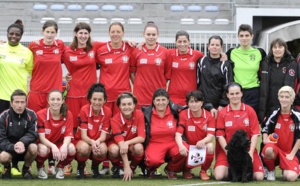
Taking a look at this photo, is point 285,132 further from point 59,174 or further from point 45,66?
point 45,66

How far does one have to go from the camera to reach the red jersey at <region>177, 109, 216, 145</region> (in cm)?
836

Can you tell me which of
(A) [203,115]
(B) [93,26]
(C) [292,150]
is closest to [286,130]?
(C) [292,150]

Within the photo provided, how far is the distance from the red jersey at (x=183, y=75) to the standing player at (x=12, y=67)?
65.2 inches

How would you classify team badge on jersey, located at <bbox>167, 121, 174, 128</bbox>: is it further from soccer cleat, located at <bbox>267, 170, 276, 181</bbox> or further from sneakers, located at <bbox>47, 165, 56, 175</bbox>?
sneakers, located at <bbox>47, 165, 56, 175</bbox>

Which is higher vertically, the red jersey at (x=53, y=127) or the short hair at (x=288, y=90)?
the short hair at (x=288, y=90)

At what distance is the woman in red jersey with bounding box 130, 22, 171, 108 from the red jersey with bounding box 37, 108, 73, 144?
1.02 metres

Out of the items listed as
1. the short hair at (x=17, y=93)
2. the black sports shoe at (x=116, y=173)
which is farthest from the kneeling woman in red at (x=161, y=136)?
the short hair at (x=17, y=93)

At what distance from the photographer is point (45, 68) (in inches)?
347

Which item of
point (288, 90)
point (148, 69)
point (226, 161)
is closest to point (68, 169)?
point (148, 69)

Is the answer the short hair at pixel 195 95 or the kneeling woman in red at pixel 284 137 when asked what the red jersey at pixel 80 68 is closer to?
the short hair at pixel 195 95

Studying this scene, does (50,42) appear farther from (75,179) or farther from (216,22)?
(216,22)

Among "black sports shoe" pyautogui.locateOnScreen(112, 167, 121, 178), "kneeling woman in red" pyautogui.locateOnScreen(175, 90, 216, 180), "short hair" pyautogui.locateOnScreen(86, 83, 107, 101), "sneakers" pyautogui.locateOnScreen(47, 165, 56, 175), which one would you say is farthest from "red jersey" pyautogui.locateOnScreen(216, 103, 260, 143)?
"sneakers" pyautogui.locateOnScreen(47, 165, 56, 175)

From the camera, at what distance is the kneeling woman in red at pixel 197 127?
821 centimetres

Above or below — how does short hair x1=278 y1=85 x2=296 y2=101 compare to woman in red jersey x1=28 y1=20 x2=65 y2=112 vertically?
below
